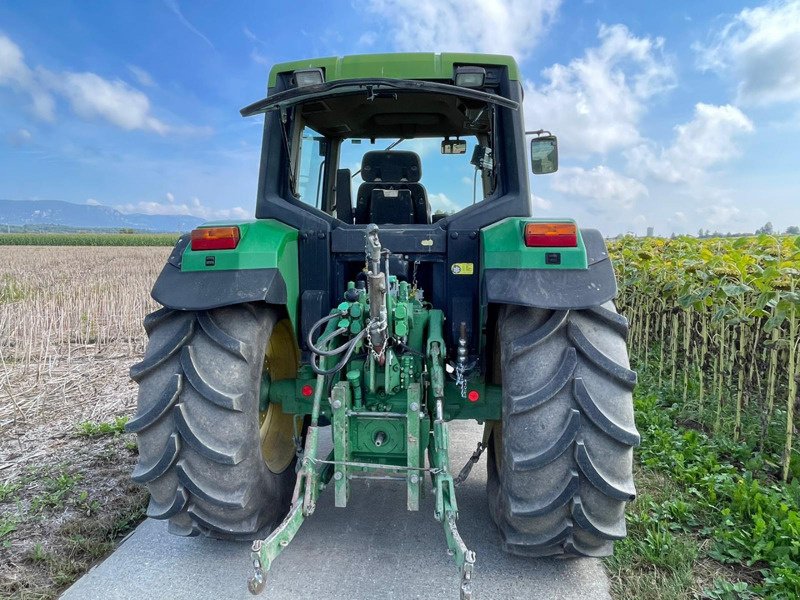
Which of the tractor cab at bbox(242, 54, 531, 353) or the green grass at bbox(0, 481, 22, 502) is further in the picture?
the green grass at bbox(0, 481, 22, 502)

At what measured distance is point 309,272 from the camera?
2830 mm

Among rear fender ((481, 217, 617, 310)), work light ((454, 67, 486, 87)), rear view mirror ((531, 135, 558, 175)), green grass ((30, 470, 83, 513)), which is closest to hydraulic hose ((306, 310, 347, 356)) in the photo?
rear fender ((481, 217, 617, 310))

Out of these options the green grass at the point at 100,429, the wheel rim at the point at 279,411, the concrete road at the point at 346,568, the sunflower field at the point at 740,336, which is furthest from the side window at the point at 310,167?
the sunflower field at the point at 740,336

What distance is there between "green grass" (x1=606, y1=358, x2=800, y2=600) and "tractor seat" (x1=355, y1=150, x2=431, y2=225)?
2135mm

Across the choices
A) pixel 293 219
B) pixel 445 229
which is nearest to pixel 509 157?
pixel 445 229

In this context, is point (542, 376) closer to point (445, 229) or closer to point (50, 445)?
point (445, 229)

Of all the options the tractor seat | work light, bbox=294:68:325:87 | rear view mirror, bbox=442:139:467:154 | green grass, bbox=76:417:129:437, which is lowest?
green grass, bbox=76:417:129:437

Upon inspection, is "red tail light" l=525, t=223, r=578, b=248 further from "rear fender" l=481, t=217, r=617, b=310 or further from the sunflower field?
the sunflower field

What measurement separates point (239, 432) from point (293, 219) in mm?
1096

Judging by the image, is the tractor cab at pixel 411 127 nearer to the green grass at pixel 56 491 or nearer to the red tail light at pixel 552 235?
the red tail light at pixel 552 235

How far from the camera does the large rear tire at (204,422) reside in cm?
231

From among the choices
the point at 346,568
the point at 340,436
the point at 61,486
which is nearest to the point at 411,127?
the point at 340,436

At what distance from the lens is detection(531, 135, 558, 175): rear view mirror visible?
10.4 ft

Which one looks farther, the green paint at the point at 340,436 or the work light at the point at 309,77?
A: the work light at the point at 309,77
